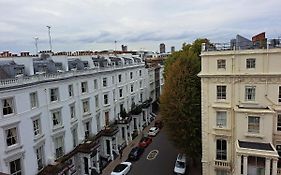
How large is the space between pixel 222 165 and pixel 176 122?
22.7 feet

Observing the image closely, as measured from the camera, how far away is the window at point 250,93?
23.6 m

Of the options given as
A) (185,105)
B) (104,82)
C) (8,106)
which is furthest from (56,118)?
(185,105)

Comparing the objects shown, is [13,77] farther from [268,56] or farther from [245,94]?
[268,56]

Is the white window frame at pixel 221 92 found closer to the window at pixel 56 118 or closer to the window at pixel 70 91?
the window at pixel 70 91

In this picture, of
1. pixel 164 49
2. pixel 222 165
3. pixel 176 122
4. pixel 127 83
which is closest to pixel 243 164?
pixel 222 165

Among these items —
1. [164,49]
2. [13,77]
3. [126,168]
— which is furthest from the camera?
[164,49]

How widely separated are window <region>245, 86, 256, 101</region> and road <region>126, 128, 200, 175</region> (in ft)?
40.8

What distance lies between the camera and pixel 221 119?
83.0ft

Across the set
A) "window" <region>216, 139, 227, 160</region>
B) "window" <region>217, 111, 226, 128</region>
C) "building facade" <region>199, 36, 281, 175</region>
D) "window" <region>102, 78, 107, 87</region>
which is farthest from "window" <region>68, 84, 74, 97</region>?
"window" <region>216, 139, 227, 160</region>

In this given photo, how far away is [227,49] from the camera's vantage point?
24578mm

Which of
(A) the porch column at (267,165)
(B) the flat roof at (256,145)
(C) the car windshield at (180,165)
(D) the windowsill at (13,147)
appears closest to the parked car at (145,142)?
(C) the car windshield at (180,165)

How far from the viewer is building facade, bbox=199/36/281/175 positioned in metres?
22.5

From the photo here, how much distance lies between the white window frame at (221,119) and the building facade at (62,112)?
1548 centimetres

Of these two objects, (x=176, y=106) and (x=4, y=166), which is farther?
(x=176, y=106)
